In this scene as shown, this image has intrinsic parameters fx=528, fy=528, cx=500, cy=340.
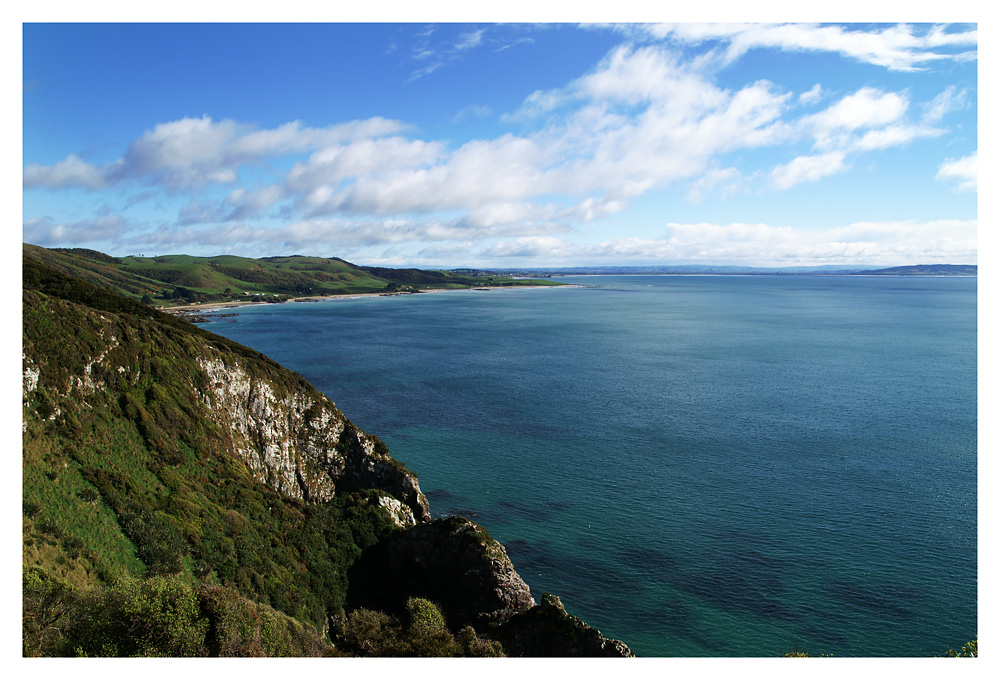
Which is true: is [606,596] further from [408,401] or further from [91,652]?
[408,401]

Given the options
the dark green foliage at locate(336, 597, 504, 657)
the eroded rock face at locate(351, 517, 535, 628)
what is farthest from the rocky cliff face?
the dark green foliage at locate(336, 597, 504, 657)

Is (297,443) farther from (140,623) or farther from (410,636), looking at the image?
(140,623)

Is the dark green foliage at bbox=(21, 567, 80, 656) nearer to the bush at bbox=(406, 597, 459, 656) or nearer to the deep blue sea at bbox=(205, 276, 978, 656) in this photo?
the bush at bbox=(406, 597, 459, 656)

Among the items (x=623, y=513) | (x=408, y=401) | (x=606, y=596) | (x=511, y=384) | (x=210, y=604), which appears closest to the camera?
(x=210, y=604)

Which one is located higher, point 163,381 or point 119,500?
point 163,381

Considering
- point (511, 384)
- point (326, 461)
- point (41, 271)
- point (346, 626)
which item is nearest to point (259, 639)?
point (346, 626)

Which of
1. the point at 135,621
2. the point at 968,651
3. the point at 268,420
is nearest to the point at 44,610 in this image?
the point at 135,621

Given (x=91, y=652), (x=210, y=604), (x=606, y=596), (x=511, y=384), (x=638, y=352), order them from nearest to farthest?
(x=91, y=652), (x=210, y=604), (x=606, y=596), (x=511, y=384), (x=638, y=352)

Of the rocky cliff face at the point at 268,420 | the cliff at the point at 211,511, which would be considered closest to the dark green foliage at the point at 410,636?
the cliff at the point at 211,511
